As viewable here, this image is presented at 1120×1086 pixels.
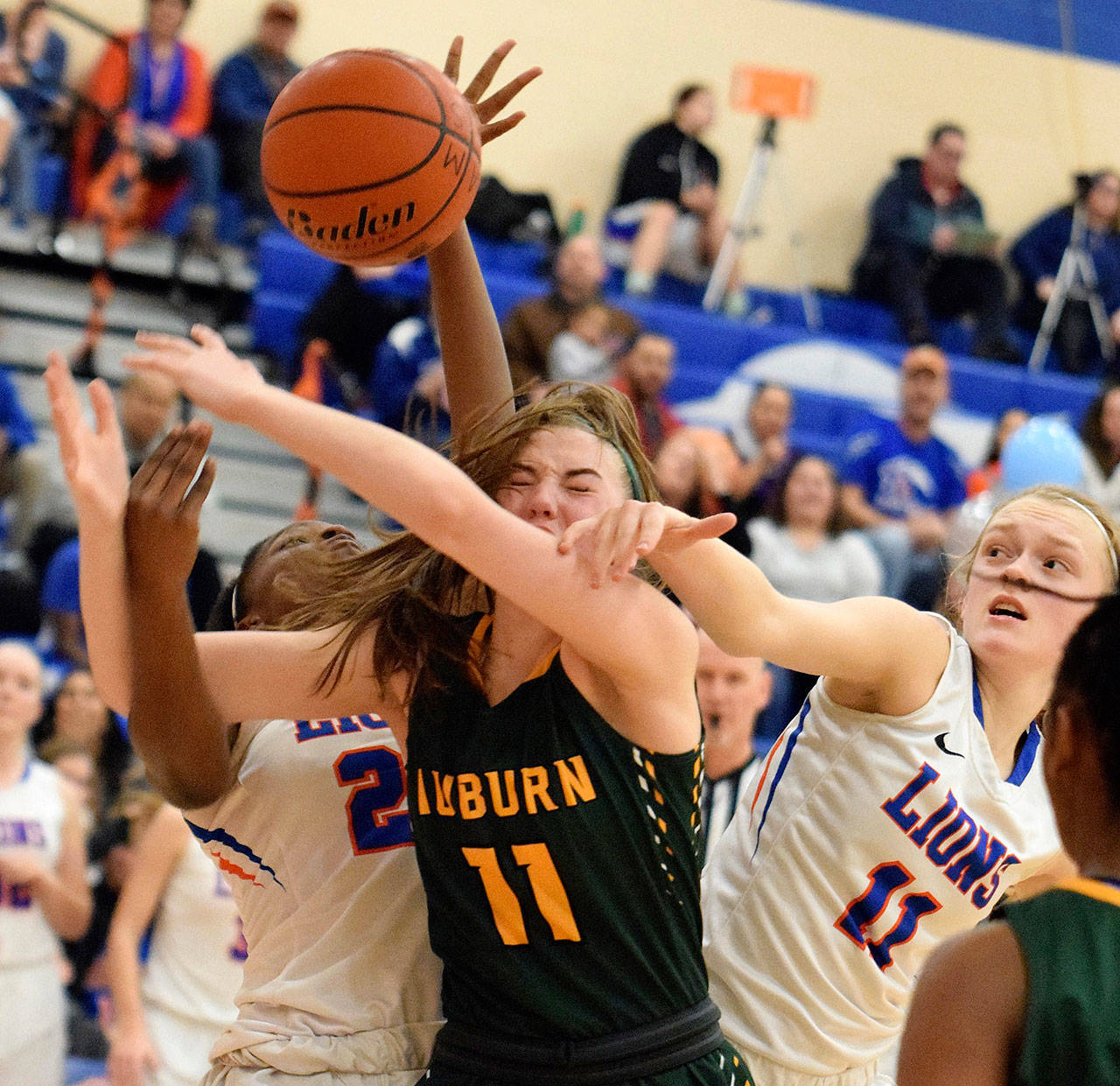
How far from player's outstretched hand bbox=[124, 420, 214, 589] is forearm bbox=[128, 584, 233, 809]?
0.09ft

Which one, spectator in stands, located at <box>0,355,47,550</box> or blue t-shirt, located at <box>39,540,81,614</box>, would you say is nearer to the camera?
blue t-shirt, located at <box>39,540,81,614</box>

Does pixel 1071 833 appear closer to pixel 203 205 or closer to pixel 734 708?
pixel 734 708

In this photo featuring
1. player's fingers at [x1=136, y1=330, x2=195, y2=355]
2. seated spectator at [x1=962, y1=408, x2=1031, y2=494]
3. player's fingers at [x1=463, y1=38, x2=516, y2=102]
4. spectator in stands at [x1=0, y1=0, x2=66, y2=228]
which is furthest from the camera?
spectator in stands at [x1=0, y1=0, x2=66, y2=228]

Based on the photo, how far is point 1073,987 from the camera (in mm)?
1711

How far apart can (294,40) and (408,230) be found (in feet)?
28.5

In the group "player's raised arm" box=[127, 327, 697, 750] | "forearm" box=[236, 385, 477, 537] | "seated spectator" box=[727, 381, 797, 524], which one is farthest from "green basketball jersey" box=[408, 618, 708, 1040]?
"seated spectator" box=[727, 381, 797, 524]

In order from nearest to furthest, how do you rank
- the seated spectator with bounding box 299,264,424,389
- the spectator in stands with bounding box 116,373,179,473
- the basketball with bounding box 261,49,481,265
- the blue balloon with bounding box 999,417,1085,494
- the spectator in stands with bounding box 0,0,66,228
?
1. the basketball with bounding box 261,49,481,265
2. the spectator in stands with bounding box 116,373,179,473
3. the blue balloon with bounding box 999,417,1085,494
4. the seated spectator with bounding box 299,264,424,389
5. the spectator in stands with bounding box 0,0,66,228

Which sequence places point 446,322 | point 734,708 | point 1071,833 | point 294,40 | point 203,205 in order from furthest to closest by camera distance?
point 294,40, point 203,205, point 734,708, point 446,322, point 1071,833

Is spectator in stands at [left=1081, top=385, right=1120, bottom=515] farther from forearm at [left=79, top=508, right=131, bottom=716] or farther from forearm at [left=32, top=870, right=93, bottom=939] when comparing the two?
forearm at [left=79, top=508, right=131, bottom=716]

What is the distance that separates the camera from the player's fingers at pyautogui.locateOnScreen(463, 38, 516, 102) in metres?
3.14

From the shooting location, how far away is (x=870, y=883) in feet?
9.31

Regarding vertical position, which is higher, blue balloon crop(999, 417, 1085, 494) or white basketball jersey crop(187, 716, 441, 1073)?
blue balloon crop(999, 417, 1085, 494)

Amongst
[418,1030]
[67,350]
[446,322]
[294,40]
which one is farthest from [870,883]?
[294,40]

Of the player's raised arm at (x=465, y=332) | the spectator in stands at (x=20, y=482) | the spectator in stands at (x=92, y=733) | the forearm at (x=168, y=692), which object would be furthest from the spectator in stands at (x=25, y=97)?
the forearm at (x=168, y=692)
